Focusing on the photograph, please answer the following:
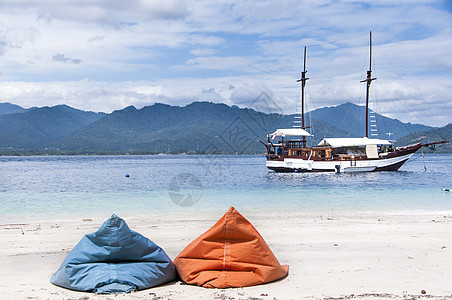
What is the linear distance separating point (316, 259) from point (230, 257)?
2.13 m

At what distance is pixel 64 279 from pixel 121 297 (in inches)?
38.3

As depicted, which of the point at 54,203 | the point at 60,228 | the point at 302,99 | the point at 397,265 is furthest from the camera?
the point at 302,99

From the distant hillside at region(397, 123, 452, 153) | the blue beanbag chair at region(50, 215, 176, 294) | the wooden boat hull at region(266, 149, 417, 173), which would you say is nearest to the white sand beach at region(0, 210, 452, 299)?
the blue beanbag chair at region(50, 215, 176, 294)

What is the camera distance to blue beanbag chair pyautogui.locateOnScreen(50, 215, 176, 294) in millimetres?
5566

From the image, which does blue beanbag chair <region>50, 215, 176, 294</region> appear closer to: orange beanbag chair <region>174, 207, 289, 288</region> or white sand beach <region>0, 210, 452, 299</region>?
white sand beach <region>0, 210, 452, 299</region>

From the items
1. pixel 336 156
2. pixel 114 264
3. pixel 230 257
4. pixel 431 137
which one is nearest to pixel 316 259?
pixel 230 257

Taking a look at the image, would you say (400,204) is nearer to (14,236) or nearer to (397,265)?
(397,265)

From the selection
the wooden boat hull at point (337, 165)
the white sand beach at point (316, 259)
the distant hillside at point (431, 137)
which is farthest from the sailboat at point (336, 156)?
the distant hillside at point (431, 137)

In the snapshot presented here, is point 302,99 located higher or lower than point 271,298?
higher

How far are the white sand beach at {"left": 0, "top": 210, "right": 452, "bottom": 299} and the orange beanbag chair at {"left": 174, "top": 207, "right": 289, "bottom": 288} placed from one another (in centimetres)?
18

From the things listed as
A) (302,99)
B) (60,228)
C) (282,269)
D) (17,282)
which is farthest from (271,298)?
(302,99)

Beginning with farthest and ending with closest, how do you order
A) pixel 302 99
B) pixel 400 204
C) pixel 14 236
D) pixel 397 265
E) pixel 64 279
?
pixel 302 99 → pixel 400 204 → pixel 14 236 → pixel 397 265 → pixel 64 279

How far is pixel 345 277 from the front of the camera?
6207 millimetres

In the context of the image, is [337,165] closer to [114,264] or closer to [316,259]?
[316,259]
